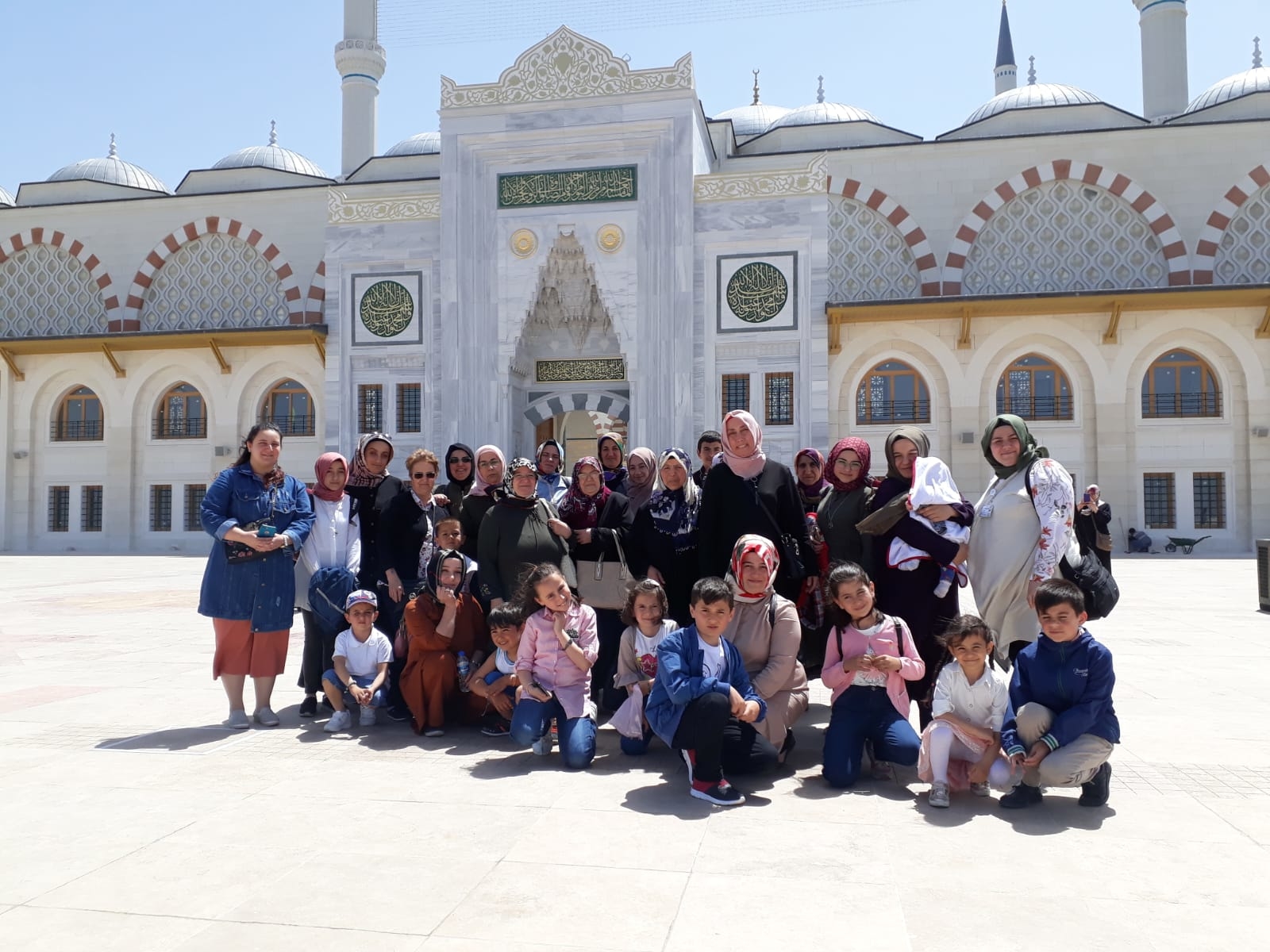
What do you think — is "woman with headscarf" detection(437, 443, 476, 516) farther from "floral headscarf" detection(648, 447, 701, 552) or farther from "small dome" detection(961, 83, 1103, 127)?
"small dome" detection(961, 83, 1103, 127)

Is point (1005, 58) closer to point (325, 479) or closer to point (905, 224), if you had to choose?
point (905, 224)

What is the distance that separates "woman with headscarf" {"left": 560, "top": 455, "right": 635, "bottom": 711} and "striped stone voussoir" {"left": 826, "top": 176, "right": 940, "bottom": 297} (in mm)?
12024

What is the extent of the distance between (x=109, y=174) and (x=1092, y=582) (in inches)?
825

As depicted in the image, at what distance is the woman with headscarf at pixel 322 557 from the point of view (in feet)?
12.9

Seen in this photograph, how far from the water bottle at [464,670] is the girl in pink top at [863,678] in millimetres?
1407

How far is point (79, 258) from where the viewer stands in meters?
17.3

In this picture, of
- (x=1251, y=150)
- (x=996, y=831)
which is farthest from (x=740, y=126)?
(x=996, y=831)

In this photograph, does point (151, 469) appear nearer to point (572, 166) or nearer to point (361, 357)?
point (361, 357)

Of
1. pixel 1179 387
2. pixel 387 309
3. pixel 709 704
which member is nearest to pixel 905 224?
pixel 1179 387

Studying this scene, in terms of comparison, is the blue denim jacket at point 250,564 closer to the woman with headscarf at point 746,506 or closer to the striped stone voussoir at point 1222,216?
the woman with headscarf at point 746,506

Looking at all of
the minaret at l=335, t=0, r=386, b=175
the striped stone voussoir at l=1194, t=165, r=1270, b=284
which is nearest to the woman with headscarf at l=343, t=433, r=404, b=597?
the striped stone voussoir at l=1194, t=165, r=1270, b=284

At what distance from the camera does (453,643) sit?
12.3 ft

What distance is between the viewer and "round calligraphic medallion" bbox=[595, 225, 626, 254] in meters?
13.7

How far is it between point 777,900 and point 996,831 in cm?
80
